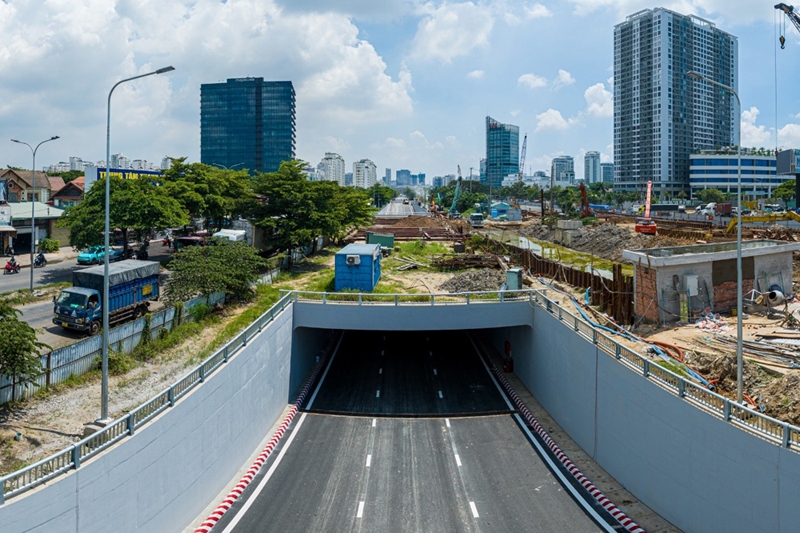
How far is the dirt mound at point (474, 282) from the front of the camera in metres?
35.1

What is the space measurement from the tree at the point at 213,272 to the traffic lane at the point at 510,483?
1304 centimetres

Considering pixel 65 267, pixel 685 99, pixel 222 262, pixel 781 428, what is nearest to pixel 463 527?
pixel 781 428

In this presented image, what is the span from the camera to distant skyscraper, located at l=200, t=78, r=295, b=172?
186m

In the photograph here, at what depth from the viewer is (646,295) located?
26.9 metres

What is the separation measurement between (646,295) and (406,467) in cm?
1427

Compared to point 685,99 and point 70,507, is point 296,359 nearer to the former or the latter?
point 70,507

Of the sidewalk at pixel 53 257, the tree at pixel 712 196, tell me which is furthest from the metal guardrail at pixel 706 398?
the tree at pixel 712 196

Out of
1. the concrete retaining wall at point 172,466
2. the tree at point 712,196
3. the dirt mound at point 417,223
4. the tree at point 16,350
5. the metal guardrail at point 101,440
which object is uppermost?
the tree at point 712,196

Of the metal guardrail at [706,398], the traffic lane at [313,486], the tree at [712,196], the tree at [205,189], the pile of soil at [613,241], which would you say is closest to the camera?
the metal guardrail at [706,398]

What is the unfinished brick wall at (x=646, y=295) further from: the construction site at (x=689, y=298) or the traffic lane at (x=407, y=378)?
the traffic lane at (x=407, y=378)

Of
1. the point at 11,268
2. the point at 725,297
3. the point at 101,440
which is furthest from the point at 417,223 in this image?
the point at 101,440

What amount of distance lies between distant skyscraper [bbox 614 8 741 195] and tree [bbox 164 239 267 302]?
16365 centimetres

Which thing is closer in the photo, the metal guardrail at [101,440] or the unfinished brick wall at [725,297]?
the metal guardrail at [101,440]

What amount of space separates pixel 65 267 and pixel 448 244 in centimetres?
3458
